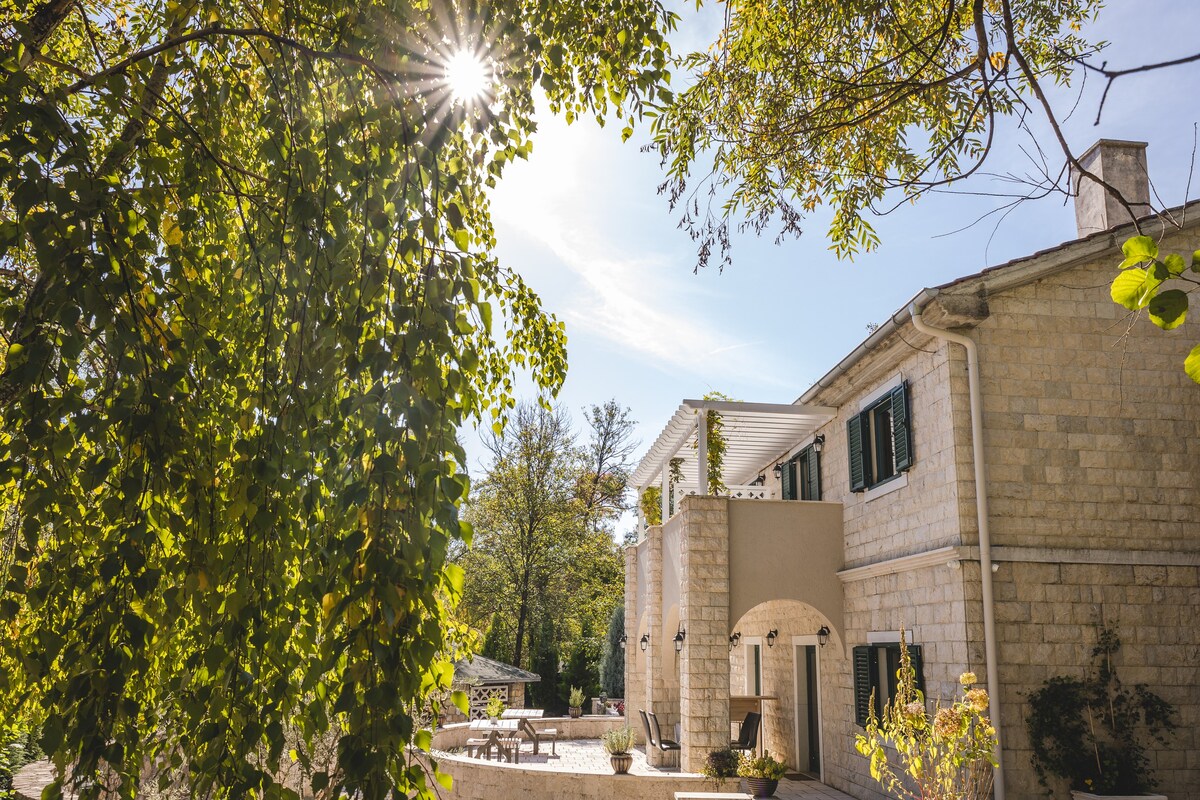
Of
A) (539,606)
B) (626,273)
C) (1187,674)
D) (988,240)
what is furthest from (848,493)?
(539,606)

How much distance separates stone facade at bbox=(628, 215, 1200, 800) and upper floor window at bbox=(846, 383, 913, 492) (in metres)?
0.19

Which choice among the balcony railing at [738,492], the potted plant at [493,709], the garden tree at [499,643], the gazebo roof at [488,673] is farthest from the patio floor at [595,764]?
the garden tree at [499,643]

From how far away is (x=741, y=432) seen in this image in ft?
50.1

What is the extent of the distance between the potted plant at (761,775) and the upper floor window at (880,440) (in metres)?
3.99

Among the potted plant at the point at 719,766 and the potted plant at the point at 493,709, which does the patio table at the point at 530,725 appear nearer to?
the potted plant at the point at 493,709

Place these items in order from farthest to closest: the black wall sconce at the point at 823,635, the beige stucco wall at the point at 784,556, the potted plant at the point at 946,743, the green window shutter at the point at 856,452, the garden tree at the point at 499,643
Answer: the garden tree at the point at 499,643 → the black wall sconce at the point at 823,635 → the beige stucco wall at the point at 784,556 → the green window shutter at the point at 856,452 → the potted plant at the point at 946,743

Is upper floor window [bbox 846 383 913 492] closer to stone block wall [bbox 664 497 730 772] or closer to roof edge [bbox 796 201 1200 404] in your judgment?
roof edge [bbox 796 201 1200 404]

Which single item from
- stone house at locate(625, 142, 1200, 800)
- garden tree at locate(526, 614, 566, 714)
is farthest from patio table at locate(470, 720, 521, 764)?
garden tree at locate(526, 614, 566, 714)

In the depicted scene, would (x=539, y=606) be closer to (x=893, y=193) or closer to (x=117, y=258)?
(x=893, y=193)

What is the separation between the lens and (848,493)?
13.1 meters

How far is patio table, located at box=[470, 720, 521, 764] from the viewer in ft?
52.1

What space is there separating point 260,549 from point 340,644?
0.49 meters

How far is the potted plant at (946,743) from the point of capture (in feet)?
25.6

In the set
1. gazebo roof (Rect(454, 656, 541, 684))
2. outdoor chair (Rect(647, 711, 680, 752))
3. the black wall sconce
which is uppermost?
the black wall sconce
